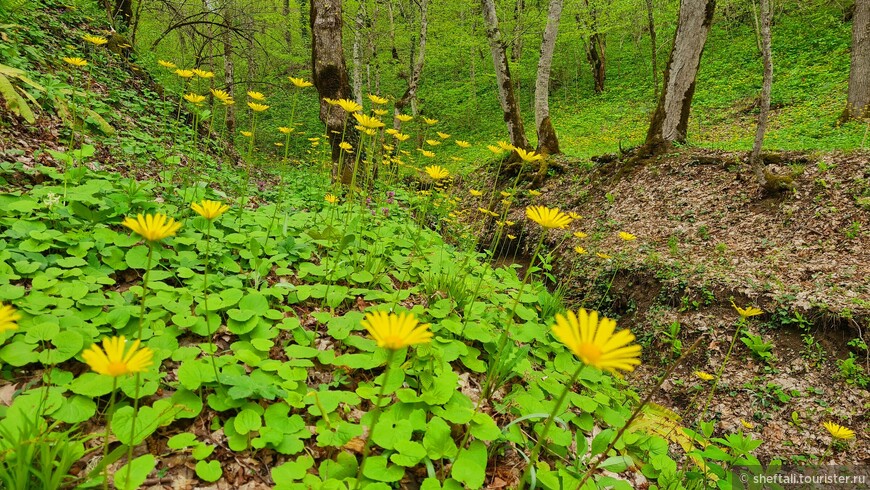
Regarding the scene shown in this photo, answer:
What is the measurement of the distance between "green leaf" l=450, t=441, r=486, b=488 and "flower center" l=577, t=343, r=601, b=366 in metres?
0.77

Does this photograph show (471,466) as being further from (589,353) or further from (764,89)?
(764,89)

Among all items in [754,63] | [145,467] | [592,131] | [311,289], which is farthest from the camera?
[754,63]

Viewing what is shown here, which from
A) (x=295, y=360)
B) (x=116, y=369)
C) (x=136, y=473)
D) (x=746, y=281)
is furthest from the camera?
(x=746, y=281)

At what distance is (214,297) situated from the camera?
1848mm

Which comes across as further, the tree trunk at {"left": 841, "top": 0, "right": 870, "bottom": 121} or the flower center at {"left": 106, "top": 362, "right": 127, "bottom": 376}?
the tree trunk at {"left": 841, "top": 0, "right": 870, "bottom": 121}

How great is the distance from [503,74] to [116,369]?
25.2 feet

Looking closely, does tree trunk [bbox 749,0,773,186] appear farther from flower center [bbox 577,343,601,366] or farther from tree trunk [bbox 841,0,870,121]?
flower center [bbox 577,343,601,366]

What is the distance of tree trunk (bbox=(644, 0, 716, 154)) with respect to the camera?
5.58 m

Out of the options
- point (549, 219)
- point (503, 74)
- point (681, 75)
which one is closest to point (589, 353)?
point (549, 219)

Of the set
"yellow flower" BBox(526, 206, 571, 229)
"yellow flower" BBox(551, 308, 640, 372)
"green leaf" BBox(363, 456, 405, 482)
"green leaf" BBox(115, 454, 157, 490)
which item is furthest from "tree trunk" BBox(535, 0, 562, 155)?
"green leaf" BBox(115, 454, 157, 490)

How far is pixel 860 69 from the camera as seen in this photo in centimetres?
728

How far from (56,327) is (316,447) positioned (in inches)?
39.3

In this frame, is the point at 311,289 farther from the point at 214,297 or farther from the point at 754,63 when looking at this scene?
the point at 754,63

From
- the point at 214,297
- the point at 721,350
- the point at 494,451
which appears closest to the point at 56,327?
the point at 214,297
